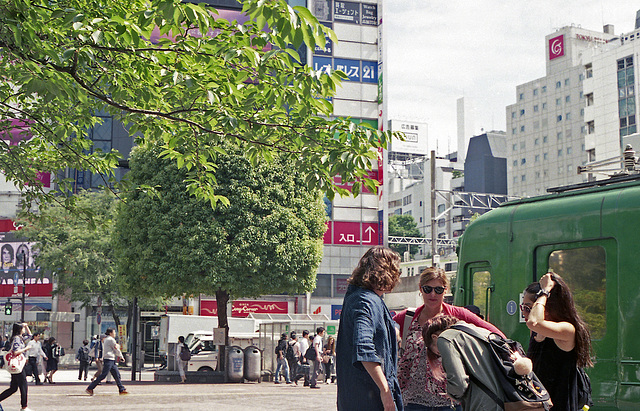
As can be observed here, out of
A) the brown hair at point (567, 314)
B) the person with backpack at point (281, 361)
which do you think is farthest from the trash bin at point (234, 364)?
the brown hair at point (567, 314)

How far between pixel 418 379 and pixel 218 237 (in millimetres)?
24126

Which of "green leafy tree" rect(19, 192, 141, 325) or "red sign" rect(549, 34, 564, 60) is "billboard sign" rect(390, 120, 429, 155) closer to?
"red sign" rect(549, 34, 564, 60)

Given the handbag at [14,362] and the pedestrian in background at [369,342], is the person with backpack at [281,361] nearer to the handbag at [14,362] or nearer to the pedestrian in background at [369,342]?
the handbag at [14,362]

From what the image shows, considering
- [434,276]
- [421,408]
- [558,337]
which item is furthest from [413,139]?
[558,337]

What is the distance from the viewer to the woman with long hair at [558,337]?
197 inches

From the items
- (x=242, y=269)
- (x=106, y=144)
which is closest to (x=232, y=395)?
(x=242, y=269)

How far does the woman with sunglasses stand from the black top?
0.47 meters

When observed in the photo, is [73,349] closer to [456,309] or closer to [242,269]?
[242,269]

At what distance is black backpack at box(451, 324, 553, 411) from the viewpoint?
4414mm

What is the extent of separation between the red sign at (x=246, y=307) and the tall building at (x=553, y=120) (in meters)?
62.7

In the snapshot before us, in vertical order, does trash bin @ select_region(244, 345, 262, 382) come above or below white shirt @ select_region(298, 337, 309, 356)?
below

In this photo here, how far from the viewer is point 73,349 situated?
169 ft

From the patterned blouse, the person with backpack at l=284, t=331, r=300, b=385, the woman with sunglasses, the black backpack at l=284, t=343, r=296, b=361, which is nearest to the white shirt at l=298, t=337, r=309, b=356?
the person with backpack at l=284, t=331, r=300, b=385

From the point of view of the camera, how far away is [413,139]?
147625mm
